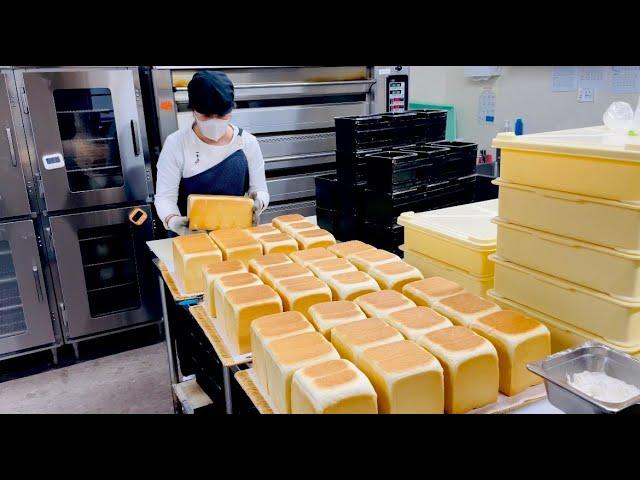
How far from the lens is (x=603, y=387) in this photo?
56.0 inches

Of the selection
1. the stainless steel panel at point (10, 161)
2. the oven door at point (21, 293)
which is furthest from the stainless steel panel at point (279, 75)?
the oven door at point (21, 293)

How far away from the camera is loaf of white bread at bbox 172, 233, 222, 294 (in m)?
2.42

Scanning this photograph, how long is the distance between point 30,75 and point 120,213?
1.11 meters

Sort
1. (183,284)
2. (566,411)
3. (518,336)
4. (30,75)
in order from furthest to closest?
(30,75), (183,284), (518,336), (566,411)

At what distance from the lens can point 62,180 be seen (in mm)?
3680

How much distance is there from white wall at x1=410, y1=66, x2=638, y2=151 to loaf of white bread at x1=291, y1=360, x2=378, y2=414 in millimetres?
3507

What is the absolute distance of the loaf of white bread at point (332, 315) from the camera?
178 centimetres

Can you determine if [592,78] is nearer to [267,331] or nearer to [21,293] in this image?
[267,331]

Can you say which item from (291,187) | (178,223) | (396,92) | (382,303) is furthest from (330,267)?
(396,92)

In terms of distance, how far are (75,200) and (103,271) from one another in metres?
0.63

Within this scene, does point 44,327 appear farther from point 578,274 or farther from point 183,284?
point 578,274

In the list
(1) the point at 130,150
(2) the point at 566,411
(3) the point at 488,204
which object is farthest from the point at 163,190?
(2) the point at 566,411

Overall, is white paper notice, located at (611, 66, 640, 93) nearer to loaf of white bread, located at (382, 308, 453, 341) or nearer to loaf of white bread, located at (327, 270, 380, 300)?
loaf of white bread, located at (327, 270, 380, 300)

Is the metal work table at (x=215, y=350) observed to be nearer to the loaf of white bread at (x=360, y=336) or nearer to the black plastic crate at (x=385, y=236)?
the loaf of white bread at (x=360, y=336)
